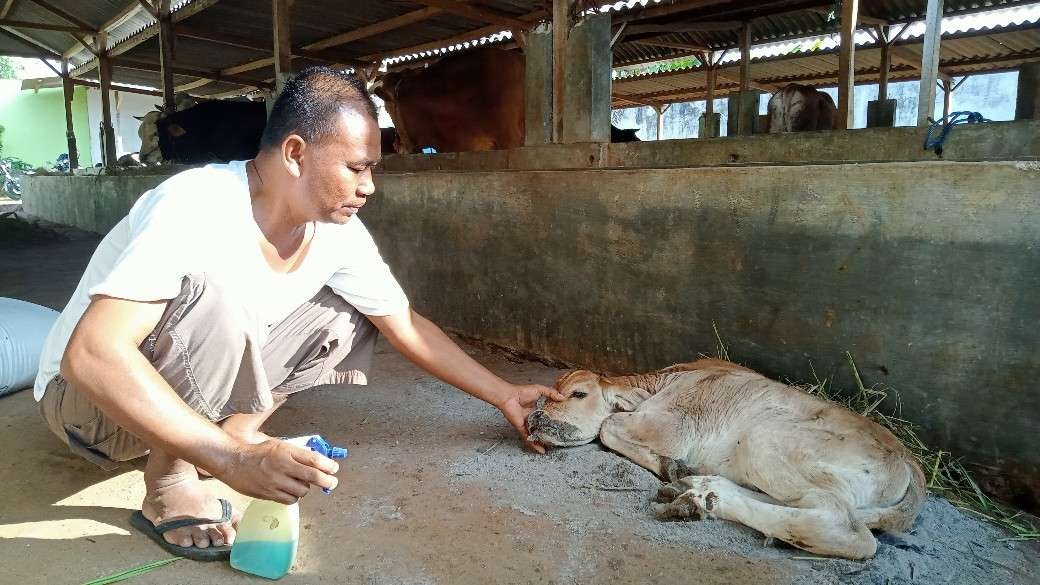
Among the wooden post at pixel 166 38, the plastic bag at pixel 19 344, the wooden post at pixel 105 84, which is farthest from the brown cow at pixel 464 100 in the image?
the plastic bag at pixel 19 344

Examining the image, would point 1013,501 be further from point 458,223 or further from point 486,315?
point 458,223

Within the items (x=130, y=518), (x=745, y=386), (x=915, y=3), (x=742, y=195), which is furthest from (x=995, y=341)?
(x=915, y=3)

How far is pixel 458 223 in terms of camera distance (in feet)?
14.4

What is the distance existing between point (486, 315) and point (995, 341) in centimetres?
269

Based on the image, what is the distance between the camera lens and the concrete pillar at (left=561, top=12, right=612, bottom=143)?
3807mm

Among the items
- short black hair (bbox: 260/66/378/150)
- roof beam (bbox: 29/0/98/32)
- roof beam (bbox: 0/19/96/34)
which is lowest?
short black hair (bbox: 260/66/378/150)

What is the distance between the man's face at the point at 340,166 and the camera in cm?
188

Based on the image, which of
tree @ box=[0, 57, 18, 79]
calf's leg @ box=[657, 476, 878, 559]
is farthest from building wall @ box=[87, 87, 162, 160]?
calf's leg @ box=[657, 476, 878, 559]

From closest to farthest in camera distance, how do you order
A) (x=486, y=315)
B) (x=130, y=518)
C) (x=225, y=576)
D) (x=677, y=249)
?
(x=225, y=576) → (x=130, y=518) → (x=677, y=249) → (x=486, y=315)

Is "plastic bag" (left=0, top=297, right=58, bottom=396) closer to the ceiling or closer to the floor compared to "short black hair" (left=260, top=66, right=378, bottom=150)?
closer to the floor

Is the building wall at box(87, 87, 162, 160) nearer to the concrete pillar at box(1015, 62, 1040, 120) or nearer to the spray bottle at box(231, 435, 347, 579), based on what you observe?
the concrete pillar at box(1015, 62, 1040, 120)

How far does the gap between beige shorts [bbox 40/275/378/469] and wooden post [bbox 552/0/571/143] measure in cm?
203

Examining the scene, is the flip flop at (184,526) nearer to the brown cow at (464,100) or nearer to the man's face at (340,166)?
the man's face at (340,166)

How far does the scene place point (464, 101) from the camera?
333 inches
